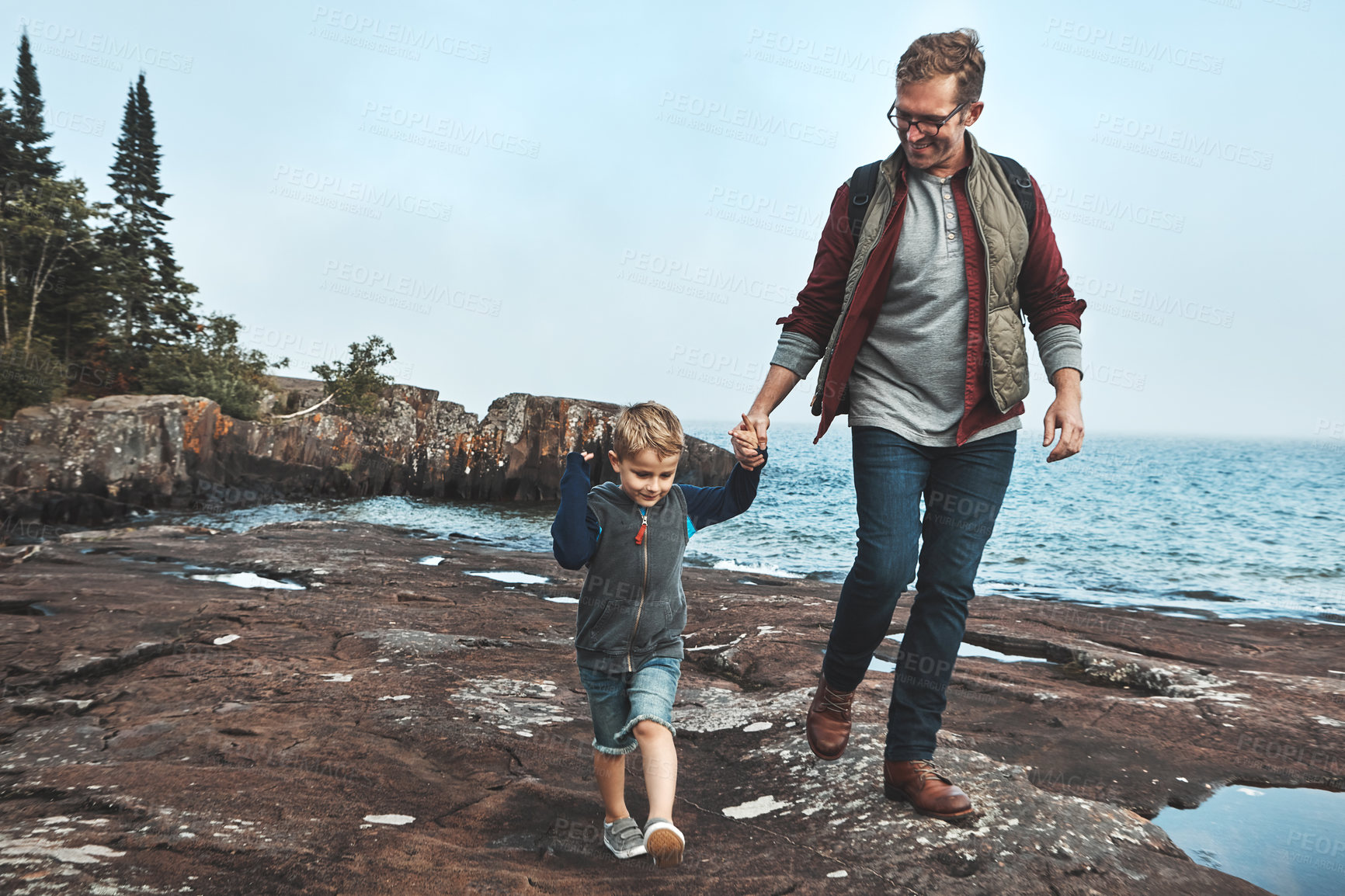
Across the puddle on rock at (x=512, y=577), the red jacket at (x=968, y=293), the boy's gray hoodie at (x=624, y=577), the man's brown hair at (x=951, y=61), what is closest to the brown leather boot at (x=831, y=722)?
the boy's gray hoodie at (x=624, y=577)

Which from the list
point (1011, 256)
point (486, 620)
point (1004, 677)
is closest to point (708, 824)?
point (1011, 256)

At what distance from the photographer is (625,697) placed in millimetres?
2596

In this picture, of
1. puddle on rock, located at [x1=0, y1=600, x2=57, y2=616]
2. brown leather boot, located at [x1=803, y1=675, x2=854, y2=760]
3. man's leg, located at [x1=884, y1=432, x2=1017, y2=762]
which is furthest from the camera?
puddle on rock, located at [x1=0, y1=600, x2=57, y2=616]

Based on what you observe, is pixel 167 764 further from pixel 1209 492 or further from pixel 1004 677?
pixel 1209 492

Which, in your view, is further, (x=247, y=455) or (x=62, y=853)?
(x=247, y=455)

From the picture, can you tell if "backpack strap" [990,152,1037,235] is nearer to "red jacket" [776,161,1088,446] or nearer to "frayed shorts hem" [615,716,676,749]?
"red jacket" [776,161,1088,446]

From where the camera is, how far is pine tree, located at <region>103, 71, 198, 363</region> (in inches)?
1096

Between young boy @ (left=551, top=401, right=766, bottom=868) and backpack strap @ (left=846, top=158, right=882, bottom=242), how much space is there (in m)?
0.88

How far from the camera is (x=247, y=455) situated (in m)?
23.2

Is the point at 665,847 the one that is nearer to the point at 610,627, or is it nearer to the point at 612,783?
the point at 612,783

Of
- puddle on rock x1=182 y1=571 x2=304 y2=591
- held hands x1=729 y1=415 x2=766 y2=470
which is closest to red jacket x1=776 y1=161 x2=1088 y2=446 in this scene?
held hands x1=729 y1=415 x2=766 y2=470

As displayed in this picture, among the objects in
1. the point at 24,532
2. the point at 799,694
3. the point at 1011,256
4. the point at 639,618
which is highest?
the point at 1011,256

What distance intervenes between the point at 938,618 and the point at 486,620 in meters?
4.31

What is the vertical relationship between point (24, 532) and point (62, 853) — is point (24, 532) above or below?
below
